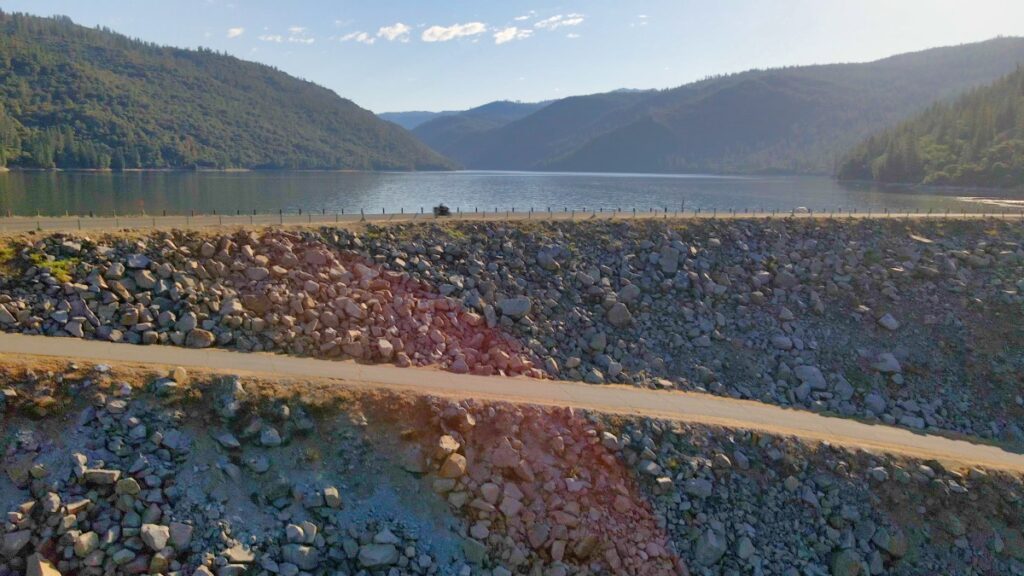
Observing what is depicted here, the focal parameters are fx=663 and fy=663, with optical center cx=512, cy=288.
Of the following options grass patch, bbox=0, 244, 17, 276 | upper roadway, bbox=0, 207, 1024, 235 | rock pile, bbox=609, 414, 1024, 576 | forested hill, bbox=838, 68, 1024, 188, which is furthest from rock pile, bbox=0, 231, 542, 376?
forested hill, bbox=838, 68, 1024, 188

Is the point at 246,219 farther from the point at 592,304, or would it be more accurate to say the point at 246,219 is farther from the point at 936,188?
the point at 936,188

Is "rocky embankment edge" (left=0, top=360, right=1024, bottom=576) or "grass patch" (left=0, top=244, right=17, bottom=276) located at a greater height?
"grass patch" (left=0, top=244, right=17, bottom=276)

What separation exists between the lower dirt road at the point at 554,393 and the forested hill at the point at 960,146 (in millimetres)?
105837

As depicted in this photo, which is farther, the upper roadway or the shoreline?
the shoreline

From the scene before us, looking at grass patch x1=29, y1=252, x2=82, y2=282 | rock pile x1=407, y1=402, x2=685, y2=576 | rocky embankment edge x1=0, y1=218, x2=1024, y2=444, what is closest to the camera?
rock pile x1=407, y1=402, x2=685, y2=576

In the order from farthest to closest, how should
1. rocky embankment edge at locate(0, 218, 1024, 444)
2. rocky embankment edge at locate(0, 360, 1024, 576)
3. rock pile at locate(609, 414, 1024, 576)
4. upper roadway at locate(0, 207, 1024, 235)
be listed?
upper roadway at locate(0, 207, 1024, 235), rocky embankment edge at locate(0, 218, 1024, 444), rock pile at locate(609, 414, 1024, 576), rocky embankment edge at locate(0, 360, 1024, 576)

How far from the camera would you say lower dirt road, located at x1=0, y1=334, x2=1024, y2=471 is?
63.2 feet

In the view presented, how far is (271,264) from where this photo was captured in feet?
84.7

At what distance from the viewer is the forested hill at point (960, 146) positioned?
364ft

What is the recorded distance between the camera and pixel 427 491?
16859 millimetres

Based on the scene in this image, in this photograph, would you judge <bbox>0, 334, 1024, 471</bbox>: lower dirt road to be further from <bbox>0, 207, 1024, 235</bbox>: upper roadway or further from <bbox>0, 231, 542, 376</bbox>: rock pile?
<bbox>0, 207, 1024, 235</bbox>: upper roadway

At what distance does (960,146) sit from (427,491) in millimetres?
147723

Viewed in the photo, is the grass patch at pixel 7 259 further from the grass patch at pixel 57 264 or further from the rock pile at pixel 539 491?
the rock pile at pixel 539 491

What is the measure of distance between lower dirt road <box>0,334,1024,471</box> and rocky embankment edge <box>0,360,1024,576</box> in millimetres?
Result: 874
